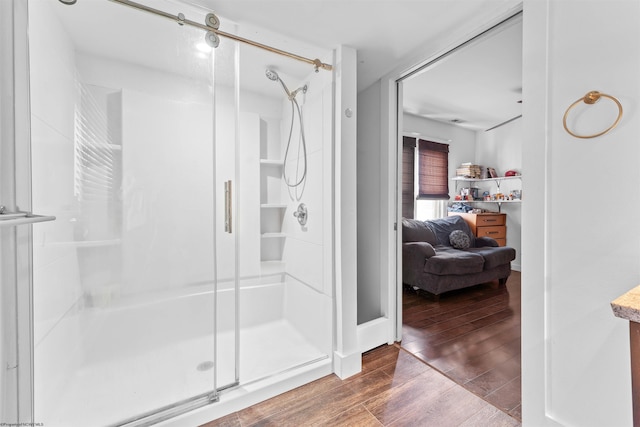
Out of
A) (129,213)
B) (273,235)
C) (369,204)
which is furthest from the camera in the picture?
(369,204)

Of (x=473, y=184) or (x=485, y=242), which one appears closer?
(x=485, y=242)

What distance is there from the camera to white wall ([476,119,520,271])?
444cm

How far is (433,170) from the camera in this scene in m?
4.52

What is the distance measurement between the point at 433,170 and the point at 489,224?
121 cm

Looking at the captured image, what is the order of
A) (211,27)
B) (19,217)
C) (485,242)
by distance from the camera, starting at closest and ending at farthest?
(19,217) → (211,27) → (485,242)

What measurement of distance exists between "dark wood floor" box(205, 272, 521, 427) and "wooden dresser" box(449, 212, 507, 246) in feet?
6.51

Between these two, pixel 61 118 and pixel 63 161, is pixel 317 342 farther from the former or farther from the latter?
pixel 61 118

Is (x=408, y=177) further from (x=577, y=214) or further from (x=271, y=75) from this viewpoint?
(x=577, y=214)

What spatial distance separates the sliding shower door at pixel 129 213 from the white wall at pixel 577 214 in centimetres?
154

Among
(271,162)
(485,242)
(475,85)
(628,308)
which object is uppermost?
(475,85)

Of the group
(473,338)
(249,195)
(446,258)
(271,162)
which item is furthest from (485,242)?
(249,195)

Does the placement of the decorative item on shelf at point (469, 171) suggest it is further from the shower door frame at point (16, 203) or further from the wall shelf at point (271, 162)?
the shower door frame at point (16, 203)

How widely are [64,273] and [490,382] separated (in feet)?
7.79

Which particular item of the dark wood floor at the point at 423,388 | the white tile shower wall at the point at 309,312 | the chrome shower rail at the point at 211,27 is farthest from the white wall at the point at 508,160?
the chrome shower rail at the point at 211,27
